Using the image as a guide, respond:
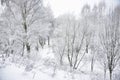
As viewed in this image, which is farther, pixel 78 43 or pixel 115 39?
pixel 78 43

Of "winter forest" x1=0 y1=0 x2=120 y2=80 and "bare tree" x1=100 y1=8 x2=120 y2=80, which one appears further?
"bare tree" x1=100 y1=8 x2=120 y2=80

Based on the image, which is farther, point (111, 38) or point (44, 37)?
point (44, 37)

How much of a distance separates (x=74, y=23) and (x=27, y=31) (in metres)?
8.14

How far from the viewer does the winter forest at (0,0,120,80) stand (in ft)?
20.3

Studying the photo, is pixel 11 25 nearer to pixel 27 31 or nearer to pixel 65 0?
pixel 27 31

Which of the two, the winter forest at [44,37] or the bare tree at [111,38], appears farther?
the bare tree at [111,38]

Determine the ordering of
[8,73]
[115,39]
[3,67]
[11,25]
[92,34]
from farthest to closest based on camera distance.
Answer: [92,34] → [11,25] → [115,39] → [3,67] → [8,73]

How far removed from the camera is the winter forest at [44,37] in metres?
6.18

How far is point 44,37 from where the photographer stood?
14.7 m

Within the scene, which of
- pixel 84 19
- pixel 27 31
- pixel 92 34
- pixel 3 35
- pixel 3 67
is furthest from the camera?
pixel 92 34

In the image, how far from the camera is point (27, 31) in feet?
38.0

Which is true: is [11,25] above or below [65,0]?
below

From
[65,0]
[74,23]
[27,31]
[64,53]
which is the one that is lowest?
[64,53]

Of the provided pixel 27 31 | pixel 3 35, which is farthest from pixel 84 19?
pixel 3 35
